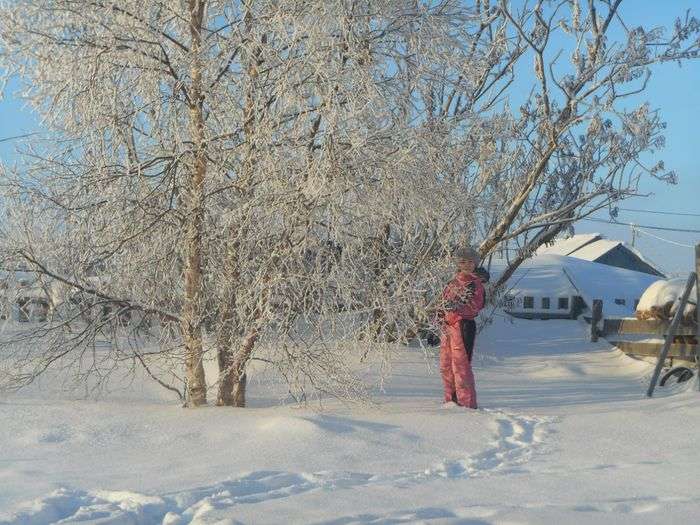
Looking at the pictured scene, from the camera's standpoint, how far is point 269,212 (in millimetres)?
6438

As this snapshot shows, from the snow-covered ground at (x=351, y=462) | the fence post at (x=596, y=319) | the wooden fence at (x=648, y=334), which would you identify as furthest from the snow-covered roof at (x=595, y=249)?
the snow-covered ground at (x=351, y=462)

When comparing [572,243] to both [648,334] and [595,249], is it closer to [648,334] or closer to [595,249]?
[595,249]

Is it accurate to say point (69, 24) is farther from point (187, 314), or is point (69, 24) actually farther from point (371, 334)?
point (371, 334)

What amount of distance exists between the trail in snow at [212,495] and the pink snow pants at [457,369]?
190 cm

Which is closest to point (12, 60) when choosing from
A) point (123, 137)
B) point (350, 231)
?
point (123, 137)

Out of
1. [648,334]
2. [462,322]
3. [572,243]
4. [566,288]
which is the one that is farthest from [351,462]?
[572,243]

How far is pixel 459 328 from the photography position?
7.64m

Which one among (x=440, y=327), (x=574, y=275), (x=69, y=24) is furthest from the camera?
(x=574, y=275)

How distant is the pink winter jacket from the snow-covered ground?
86cm

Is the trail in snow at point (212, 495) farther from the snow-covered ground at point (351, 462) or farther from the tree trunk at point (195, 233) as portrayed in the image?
the tree trunk at point (195, 233)

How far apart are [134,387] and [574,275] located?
18.3 meters

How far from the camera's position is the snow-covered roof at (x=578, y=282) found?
2300 cm

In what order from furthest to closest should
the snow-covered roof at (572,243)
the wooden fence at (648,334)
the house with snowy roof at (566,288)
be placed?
the snow-covered roof at (572,243) < the house with snowy roof at (566,288) < the wooden fence at (648,334)

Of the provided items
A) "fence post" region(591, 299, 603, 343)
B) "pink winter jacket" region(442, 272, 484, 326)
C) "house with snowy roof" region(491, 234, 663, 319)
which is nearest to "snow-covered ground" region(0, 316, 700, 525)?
"pink winter jacket" region(442, 272, 484, 326)
